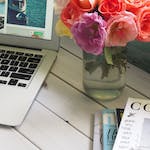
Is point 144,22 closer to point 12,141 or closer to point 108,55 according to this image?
point 108,55

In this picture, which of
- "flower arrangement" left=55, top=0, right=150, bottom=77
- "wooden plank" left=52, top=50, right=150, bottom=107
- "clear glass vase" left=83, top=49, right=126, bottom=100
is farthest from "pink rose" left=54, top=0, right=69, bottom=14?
"wooden plank" left=52, top=50, right=150, bottom=107

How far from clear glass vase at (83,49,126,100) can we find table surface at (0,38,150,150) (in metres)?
0.02

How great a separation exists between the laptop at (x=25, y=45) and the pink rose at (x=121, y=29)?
23 cm

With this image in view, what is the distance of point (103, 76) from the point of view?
83 centimetres

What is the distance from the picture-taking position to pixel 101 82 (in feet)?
2.77

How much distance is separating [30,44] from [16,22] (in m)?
0.07

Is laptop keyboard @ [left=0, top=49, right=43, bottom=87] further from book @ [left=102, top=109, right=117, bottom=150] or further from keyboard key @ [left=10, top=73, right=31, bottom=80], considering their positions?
book @ [left=102, top=109, right=117, bottom=150]

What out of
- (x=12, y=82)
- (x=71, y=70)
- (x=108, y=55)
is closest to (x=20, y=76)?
(x=12, y=82)

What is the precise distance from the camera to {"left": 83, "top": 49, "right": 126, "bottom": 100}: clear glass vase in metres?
0.81

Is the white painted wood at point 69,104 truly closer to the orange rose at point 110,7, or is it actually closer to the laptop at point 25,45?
the laptop at point 25,45

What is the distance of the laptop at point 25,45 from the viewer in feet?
2.92

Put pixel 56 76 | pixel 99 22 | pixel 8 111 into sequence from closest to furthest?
pixel 99 22
pixel 8 111
pixel 56 76

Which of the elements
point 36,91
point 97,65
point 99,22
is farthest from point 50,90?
point 99,22

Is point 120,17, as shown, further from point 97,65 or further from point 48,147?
point 48,147
